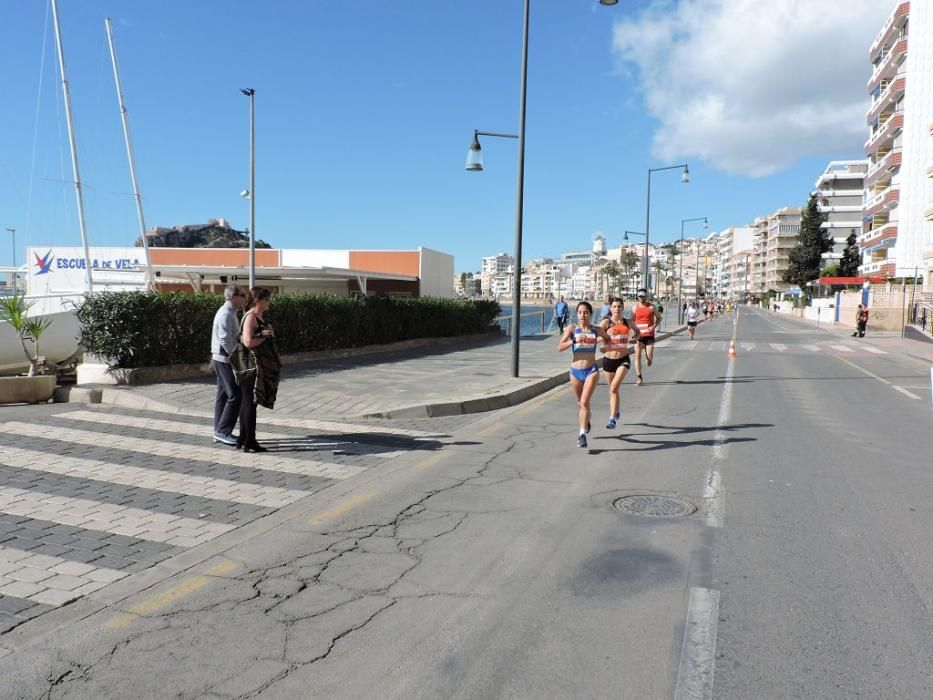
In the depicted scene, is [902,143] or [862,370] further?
[902,143]

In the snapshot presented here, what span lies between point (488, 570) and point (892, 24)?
7194cm

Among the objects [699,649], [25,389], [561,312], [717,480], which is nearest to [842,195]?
[561,312]

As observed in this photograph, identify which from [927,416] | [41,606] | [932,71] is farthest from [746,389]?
[932,71]

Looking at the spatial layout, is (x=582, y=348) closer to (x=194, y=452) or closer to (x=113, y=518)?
(x=194, y=452)

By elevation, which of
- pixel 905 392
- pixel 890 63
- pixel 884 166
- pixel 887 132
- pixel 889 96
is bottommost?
pixel 905 392

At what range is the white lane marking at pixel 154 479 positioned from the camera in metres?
5.91

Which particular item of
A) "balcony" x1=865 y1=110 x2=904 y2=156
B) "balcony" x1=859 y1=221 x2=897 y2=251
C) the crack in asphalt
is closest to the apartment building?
"balcony" x1=859 y1=221 x2=897 y2=251

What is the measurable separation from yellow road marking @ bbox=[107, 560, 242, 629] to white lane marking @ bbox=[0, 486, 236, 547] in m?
0.52

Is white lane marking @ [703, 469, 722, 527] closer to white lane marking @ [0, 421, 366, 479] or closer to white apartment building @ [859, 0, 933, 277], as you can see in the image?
white lane marking @ [0, 421, 366, 479]

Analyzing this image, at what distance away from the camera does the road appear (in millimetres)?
3164

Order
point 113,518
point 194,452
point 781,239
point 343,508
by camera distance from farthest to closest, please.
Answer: point 781,239 → point 194,452 → point 343,508 → point 113,518

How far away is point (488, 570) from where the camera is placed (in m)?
4.36

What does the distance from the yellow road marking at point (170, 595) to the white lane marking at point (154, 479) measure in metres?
1.32

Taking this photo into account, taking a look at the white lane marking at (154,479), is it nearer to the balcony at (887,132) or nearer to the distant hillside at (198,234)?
the balcony at (887,132)
